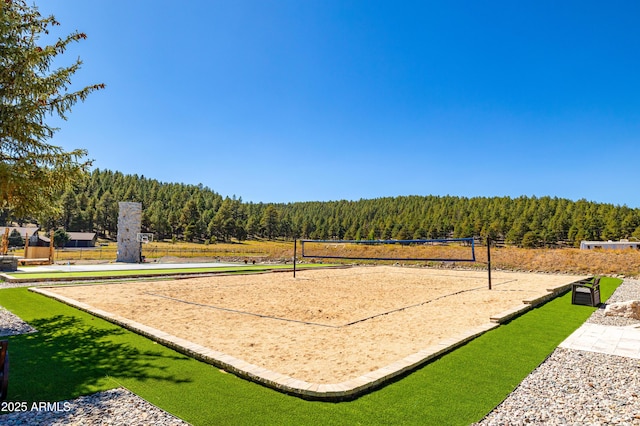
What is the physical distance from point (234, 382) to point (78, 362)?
2052mm

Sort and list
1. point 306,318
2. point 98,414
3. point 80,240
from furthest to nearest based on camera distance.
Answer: point 80,240
point 306,318
point 98,414

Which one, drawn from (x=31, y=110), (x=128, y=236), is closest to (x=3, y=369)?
(x=31, y=110)

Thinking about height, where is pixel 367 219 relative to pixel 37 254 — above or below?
above

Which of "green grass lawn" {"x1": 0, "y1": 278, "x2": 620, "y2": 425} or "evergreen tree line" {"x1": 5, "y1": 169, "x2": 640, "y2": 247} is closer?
"green grass lawn" {"x1": 0, "y1": 278, "x2": 620, "y2": 425}

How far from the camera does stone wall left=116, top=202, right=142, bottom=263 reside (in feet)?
76.7

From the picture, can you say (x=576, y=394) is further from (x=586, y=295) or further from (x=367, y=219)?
(x=367, y=219)

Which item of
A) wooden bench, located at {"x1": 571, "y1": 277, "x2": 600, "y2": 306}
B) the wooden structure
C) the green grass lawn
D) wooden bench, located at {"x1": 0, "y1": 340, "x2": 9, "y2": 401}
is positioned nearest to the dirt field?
the green grass lawn

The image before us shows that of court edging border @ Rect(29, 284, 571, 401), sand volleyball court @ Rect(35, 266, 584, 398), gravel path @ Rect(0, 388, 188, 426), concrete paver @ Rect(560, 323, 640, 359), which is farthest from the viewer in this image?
concrete paver @ Rect(560, 323, 640, 359)

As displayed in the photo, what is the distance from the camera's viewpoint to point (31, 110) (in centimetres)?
548

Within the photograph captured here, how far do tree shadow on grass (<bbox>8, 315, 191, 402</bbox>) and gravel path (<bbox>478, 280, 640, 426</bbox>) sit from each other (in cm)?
319

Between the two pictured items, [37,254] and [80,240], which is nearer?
[37,254]

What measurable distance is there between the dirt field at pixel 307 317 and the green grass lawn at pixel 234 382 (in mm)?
607

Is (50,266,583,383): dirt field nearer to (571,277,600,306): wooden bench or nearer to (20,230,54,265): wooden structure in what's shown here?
(571,277,600,306): wooden bench

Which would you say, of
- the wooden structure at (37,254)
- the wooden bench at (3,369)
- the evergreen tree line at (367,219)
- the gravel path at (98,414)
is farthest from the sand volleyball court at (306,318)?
the evergreen tree line at (367,219)
